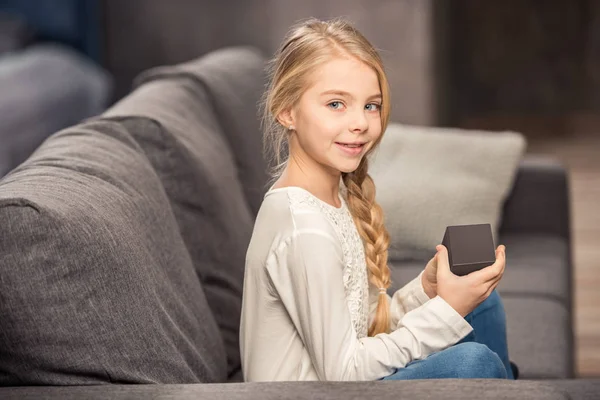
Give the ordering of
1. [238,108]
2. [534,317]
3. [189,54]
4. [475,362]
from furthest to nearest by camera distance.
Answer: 1. [189,54]
2. [238,108]
3. [534,317]
4. [475,362]

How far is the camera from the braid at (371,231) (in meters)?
1.43

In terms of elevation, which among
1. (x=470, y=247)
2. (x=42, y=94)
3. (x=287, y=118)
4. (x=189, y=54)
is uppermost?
(x=287, y=118)

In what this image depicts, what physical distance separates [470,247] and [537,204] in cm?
155

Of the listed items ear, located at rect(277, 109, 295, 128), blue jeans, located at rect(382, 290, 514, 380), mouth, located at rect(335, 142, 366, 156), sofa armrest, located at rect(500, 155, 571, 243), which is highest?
ear, located at rect(277, 109, 295, 128)

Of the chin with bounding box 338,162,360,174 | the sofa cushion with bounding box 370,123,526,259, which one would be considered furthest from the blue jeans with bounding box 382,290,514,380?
the sofa cushion with bounding box 370,123,526,259

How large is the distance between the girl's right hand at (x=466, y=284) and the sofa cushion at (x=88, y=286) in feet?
1.18

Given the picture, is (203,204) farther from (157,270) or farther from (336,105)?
(336,105)

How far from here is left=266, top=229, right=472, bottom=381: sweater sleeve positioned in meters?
1.26

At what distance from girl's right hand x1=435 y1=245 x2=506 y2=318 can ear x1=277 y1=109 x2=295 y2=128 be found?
0.26m

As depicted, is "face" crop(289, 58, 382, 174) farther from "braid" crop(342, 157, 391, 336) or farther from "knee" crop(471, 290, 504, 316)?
"knee" crop(471, 290, 504, 316)

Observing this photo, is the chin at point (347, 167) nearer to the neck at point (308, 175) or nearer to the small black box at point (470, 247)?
the neck at point (308, 175)

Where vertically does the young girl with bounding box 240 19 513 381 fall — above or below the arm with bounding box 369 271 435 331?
above

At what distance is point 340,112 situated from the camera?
1325 millimetres

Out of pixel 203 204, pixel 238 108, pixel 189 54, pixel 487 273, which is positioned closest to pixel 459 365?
pixel 487 273
